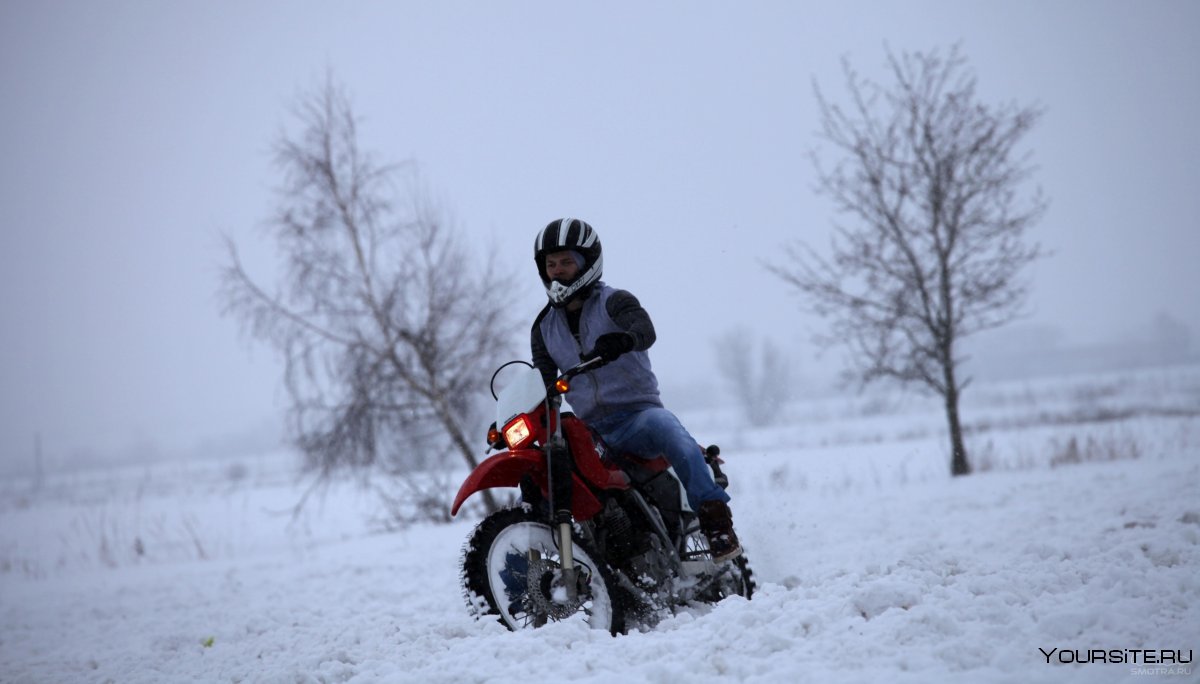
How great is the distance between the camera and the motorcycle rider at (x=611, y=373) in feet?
12.8

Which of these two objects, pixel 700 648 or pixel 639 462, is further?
pixel 639 462

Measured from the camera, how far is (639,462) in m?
4.12

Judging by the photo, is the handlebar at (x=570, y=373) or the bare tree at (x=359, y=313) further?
the bare tree at (x=359, y=313)

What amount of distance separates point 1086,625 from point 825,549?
4.14 m

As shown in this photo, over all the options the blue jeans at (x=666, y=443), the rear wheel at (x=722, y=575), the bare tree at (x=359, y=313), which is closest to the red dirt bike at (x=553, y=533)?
the blue jeans at (x=666, y=443)

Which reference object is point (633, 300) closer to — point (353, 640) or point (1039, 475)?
point (353, 640)

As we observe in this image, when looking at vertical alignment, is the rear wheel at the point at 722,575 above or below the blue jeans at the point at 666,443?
below

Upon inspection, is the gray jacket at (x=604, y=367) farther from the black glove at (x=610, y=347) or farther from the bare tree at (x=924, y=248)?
the bare tree at (x=924, y=248)

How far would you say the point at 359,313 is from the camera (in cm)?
1124

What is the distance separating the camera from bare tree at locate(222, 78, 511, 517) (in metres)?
11.0

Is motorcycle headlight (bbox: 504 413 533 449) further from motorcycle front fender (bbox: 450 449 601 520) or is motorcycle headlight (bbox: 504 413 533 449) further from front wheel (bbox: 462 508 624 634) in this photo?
A: front wheel (bbox: 462 508 624 634)

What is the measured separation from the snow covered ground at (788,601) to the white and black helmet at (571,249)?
1755 mm

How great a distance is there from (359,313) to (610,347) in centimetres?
864

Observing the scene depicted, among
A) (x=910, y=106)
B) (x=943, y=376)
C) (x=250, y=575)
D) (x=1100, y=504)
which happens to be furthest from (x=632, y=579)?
(x=910, y=106)
